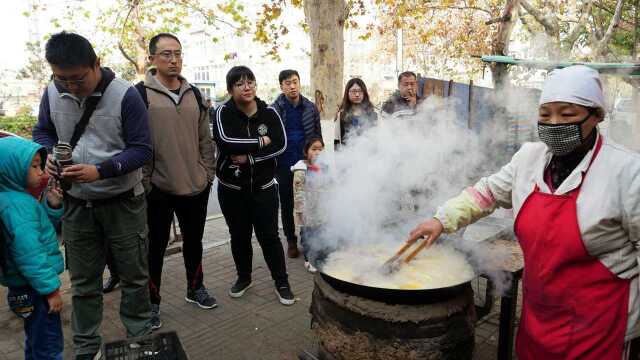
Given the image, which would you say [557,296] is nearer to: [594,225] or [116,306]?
[594,225]

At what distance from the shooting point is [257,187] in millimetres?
4457

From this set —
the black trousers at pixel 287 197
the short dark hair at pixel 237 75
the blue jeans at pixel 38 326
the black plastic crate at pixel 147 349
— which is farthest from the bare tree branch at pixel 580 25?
the blue jeans at pixel 38 326

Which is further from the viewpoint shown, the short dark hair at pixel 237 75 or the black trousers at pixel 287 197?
the black trousers at pixel 287 197

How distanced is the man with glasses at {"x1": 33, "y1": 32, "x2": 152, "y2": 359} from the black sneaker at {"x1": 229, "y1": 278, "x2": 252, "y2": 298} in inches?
57.4

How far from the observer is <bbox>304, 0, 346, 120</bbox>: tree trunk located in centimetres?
707

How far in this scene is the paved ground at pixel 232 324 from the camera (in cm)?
388

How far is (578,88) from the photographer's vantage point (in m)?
1.99

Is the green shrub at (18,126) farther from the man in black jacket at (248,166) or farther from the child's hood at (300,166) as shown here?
the man in black jacket at (248,166)

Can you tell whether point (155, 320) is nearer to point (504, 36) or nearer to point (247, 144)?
point (247, 144)

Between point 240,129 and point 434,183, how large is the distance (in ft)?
7.14

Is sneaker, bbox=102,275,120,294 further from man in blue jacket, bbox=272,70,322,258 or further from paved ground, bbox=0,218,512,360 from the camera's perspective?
man in blue jacket, bbox=272,70,322,258

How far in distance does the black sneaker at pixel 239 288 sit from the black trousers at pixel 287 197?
1236 mm

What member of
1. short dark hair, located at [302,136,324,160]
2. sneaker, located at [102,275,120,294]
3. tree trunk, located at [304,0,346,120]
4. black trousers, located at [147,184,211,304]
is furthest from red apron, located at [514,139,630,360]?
tree trunk, located at [304,0,346,120]

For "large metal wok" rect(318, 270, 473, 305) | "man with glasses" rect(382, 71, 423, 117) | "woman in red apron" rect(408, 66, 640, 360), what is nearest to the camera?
"woman in red apron" rect(408, 66, 640, 360)
